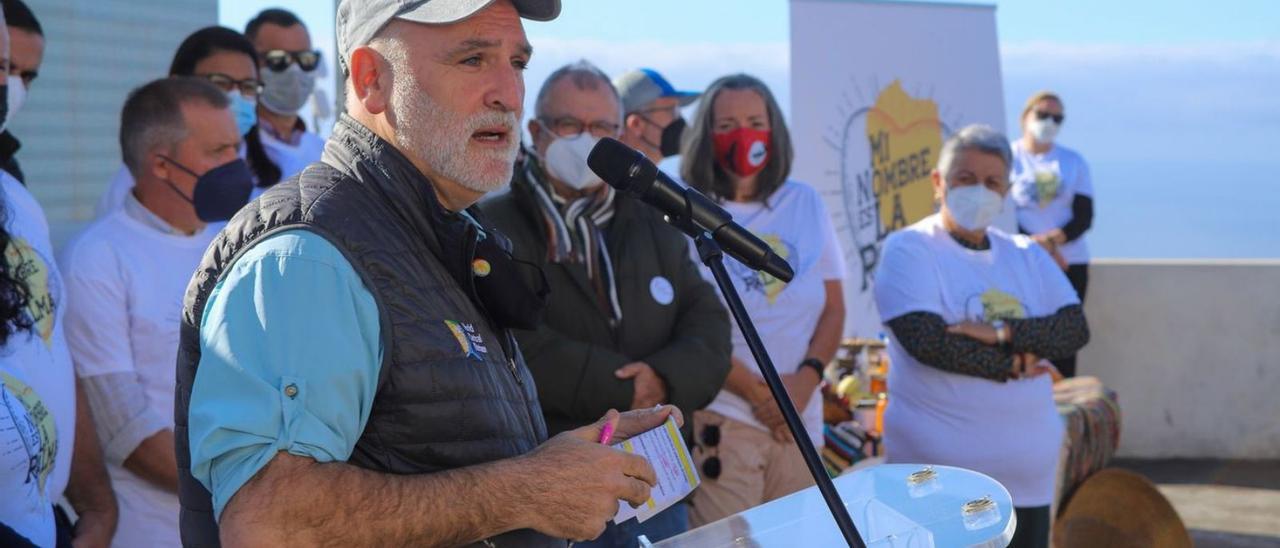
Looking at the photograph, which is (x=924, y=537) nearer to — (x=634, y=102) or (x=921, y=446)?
(x=921, y=446)

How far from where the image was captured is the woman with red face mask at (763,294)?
431 cm

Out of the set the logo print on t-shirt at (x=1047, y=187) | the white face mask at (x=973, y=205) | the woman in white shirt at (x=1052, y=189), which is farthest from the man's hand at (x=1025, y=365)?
the logo print on t-shirt at (x=1047, y=187)

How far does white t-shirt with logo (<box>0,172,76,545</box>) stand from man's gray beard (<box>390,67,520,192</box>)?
3.72 feet

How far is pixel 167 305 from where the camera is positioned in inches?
134

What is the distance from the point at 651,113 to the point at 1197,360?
16.9ft

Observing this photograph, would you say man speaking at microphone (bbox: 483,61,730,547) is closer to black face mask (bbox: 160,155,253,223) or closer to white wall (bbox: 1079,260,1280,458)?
black face mask (bbox: 160,155,253,223)

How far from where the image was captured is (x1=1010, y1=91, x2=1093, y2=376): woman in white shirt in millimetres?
8898

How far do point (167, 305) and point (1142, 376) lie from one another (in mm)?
6944

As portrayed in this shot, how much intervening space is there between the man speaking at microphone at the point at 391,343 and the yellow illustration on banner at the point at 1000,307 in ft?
8.16

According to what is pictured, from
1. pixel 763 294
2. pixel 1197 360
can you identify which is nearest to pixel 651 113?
pixel 763 294

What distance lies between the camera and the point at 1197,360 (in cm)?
865

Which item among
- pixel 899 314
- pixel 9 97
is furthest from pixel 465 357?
pixel 899 314

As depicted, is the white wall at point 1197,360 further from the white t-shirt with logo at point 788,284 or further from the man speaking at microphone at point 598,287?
the man speaking at microphone at point 598,287

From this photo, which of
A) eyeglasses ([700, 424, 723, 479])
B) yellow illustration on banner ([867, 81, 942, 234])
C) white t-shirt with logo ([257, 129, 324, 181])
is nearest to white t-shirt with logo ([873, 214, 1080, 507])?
eyeglasses ([700, 424, 723, 479])
